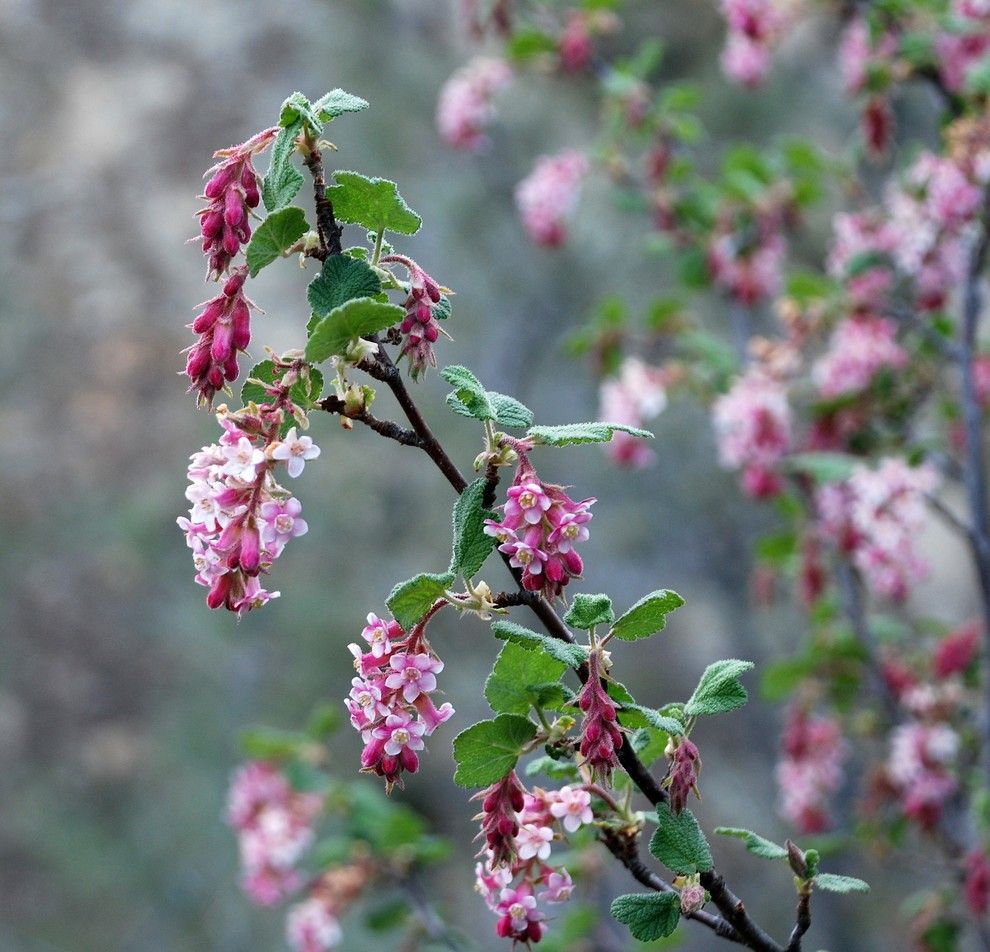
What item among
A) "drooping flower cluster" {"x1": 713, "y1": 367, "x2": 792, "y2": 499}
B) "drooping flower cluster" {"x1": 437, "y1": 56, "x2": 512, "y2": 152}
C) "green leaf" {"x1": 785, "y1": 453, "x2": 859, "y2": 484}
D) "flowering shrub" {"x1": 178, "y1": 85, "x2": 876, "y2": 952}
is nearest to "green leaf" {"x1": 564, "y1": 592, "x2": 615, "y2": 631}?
"flowering shrub" {"x1": 178, "y1": 85, "x2": 876, "y2": 952}

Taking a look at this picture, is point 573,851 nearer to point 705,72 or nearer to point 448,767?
point 448,767

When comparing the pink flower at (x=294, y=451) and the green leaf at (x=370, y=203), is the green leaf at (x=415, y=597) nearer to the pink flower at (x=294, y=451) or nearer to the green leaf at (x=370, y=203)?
the pink flower at (x=294, y=451)

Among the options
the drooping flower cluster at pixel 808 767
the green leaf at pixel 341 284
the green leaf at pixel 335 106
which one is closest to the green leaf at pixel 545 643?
the green leaf at pixel 341 284

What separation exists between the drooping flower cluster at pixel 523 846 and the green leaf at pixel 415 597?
13cm

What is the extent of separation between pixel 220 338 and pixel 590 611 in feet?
0.97

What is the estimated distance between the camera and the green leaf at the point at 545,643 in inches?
28.9

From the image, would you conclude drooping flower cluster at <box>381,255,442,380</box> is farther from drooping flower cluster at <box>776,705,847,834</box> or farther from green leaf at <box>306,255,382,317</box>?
drooping flower cluster at <box>776,705,847,834</box>

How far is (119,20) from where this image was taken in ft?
14.0

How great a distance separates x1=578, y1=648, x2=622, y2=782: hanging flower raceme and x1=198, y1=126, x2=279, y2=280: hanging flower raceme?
354 millimetres

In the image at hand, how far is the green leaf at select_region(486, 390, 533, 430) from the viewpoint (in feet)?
2.61

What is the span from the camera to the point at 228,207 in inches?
29.3

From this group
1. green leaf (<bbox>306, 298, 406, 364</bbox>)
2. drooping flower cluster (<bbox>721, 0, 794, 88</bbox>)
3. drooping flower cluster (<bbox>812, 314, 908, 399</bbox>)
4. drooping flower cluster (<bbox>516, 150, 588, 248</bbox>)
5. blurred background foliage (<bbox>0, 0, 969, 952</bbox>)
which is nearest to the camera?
green leaf (<bbox>306, 298, 406, 364</bbox>)

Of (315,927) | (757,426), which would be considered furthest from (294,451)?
(757,426)

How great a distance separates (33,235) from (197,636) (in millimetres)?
1527
